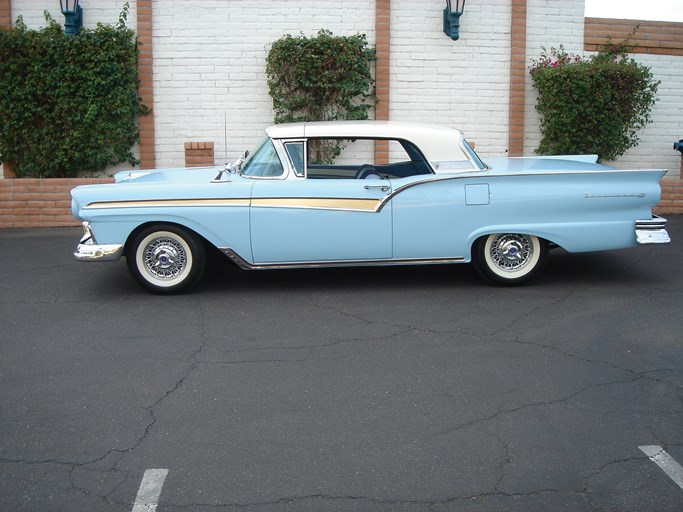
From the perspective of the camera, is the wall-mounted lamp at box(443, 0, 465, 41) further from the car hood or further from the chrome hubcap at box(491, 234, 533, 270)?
the chrome hubcap at box(491, 234, 533, 270)

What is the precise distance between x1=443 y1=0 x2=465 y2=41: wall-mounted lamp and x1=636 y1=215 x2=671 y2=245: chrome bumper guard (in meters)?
5.63

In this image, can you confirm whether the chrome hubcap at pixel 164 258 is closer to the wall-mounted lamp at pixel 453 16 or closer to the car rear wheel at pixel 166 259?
the car rear wheel at pixel 166 259

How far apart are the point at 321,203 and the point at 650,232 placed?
3.00 m

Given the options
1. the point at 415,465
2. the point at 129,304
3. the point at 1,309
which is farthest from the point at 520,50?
the point at 415,465

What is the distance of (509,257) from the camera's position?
7434mm

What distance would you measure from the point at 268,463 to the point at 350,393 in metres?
1.01

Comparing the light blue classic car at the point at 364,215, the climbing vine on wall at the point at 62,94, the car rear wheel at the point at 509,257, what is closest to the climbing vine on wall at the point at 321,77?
the climbing vine on wall at the point at 62,94

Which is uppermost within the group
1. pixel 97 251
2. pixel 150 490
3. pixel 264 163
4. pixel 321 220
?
pixel 264 163

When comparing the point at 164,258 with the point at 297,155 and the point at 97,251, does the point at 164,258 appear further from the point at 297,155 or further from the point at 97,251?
the point at 297,155

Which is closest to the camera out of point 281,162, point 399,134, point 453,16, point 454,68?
point 281,162

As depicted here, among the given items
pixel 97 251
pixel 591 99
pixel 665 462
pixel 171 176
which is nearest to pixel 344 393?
pixel 665 462

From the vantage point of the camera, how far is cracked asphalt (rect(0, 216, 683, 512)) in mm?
3801

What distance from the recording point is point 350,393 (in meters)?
4.93

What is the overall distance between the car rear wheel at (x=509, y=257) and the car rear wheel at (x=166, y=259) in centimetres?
256
